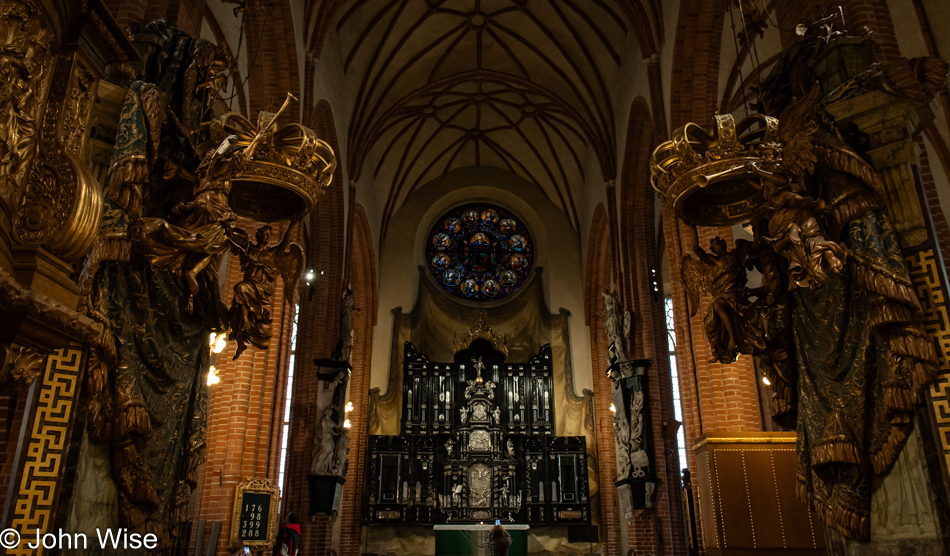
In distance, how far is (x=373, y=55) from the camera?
14.4 meters

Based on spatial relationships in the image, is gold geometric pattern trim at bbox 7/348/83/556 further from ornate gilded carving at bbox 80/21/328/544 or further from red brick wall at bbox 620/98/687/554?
red brick wall at bbox 620/98/687/554

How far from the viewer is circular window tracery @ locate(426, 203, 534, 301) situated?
1962 cm

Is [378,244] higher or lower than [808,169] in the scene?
higher

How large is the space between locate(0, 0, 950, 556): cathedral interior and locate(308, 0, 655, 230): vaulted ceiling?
86 mm

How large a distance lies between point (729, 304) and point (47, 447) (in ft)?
15.6

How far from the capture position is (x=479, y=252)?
19875 millimetres

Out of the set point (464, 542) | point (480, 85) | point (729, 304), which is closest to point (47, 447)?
point (729, 304)

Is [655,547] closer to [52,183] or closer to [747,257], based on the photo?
[747,257]

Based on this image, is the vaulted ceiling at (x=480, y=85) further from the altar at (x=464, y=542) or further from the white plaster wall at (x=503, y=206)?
the altar at (x=464, y=542)

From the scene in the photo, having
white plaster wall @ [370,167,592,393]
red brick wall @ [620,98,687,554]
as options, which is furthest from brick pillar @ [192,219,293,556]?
white plaster wall @ [370,167,592,393]

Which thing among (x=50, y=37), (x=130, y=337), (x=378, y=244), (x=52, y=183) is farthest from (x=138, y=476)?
(x=378, y=244)

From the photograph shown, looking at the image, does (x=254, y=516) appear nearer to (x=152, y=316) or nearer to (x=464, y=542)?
(x=152, y=316)

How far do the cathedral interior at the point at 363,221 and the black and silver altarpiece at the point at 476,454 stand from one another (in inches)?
3.0

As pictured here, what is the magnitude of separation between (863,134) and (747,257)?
120cm
